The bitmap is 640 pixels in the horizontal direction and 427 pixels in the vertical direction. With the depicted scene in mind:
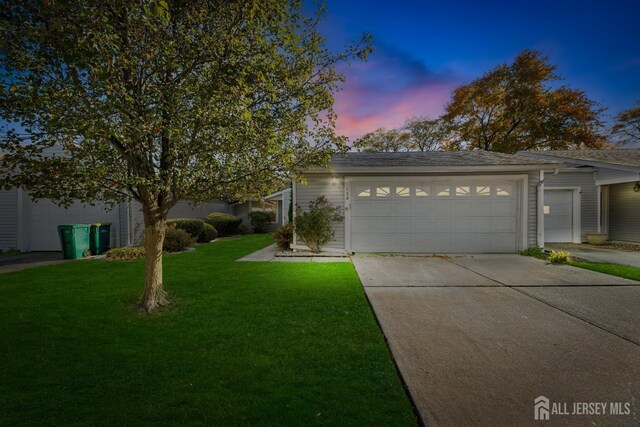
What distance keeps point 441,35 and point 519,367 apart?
1245cm

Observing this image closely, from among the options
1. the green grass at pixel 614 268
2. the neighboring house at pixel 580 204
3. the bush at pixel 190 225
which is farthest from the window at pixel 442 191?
the bush at pixel 190 225

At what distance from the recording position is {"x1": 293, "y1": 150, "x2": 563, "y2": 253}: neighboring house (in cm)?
909

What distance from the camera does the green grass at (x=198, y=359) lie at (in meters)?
2.06

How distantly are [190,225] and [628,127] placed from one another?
3230 cm

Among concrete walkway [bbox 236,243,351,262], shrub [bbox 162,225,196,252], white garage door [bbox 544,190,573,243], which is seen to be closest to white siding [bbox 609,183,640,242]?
white garage door [bbox 544,190,573,243]

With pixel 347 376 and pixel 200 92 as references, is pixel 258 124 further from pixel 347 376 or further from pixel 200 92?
pixel 347 376

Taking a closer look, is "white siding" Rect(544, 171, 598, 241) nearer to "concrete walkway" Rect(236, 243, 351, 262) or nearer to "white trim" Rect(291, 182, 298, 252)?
"concrete walkway" Rect(236, 243, 351, 262)

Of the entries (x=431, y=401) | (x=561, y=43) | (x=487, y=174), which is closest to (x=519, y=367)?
(x=431, y=401)

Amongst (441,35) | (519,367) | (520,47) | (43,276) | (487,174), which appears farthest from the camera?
(520,47)

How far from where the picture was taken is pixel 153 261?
433 cm

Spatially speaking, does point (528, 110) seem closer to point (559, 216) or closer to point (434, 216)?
point (559, 216)

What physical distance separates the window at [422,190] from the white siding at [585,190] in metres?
6.52

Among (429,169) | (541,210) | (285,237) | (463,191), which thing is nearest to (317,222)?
(285,237)

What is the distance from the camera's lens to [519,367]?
2693 millimetres
